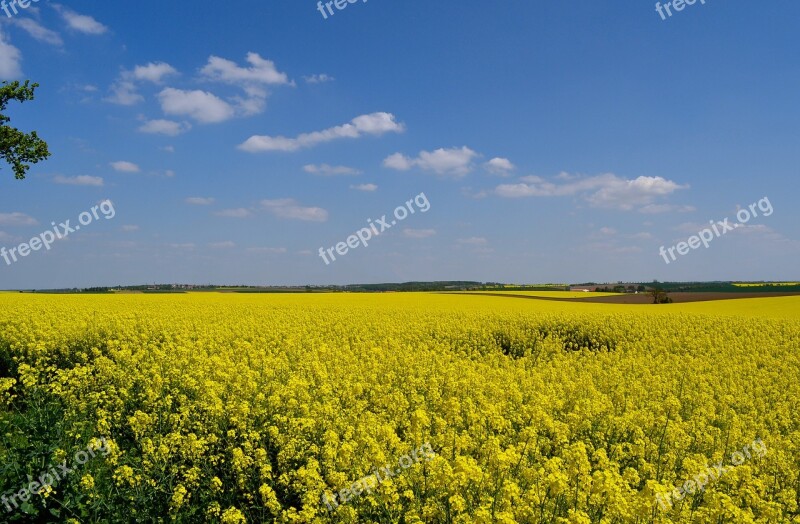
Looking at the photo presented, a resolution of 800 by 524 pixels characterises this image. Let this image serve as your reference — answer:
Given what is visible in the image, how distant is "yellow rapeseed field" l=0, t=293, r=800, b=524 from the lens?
15.9 ft

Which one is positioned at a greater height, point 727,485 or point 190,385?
point 190,385

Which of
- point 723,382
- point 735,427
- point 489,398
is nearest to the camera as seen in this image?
point 735,427

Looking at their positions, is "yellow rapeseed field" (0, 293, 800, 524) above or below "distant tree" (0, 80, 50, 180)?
below

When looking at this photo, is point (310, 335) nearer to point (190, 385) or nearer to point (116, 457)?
point (190, 385)

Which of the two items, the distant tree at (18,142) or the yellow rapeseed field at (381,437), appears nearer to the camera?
the yellow rapeseed field at (381,437)

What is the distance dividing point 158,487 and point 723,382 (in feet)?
39.1

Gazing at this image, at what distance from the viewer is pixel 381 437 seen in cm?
627

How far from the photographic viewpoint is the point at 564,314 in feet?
78.3

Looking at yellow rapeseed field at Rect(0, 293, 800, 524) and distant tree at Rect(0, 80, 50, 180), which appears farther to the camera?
distant tree at Rect(0, 80, 50, 180)

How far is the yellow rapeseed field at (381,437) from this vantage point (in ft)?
15.9

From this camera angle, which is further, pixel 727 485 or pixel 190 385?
pixel 190 385

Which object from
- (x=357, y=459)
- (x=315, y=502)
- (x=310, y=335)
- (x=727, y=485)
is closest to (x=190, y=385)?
(x=357, y=459)

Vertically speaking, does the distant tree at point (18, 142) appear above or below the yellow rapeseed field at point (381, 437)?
above

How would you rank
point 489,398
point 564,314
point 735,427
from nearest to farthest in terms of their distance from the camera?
1. point 735,427
2. point 489,398
3. point 564,314
